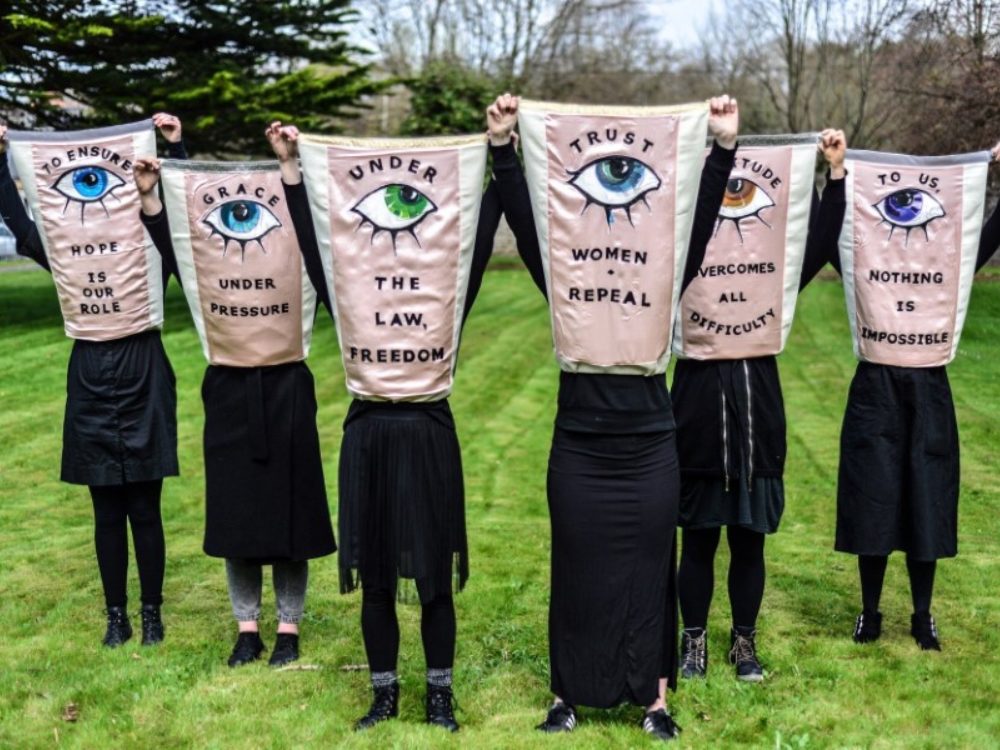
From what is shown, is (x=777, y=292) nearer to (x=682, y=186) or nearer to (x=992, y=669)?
(x=682, y=186)

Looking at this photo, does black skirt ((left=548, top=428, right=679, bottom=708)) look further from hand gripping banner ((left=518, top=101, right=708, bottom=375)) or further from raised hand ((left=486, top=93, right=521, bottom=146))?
raised hand ((left=486, top=93, right=521, bottom=146))

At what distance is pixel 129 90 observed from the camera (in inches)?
699

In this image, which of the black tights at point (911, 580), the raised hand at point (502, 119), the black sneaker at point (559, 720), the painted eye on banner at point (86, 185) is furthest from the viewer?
the black tights at point (911, 580)

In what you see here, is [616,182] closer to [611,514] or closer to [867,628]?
[611,514]

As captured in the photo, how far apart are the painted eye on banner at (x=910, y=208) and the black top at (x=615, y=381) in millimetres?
1362

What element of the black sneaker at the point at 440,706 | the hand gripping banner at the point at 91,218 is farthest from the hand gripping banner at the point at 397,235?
the hand gripping banner at the point at 91,218

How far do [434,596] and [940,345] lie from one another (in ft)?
8.74

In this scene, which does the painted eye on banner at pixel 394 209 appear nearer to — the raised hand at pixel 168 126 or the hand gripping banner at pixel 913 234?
the raised hand at pixel 168 126

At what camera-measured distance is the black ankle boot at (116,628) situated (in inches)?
211

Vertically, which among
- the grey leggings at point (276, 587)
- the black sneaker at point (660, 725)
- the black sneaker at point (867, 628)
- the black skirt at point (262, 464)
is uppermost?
the black skirt at point (262, 464)

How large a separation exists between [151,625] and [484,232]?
2.68 m

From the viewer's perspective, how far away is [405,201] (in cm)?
414

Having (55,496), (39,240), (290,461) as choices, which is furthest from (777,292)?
(55,496)

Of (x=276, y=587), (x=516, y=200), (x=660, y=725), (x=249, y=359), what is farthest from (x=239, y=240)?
(x=660, y=725)
